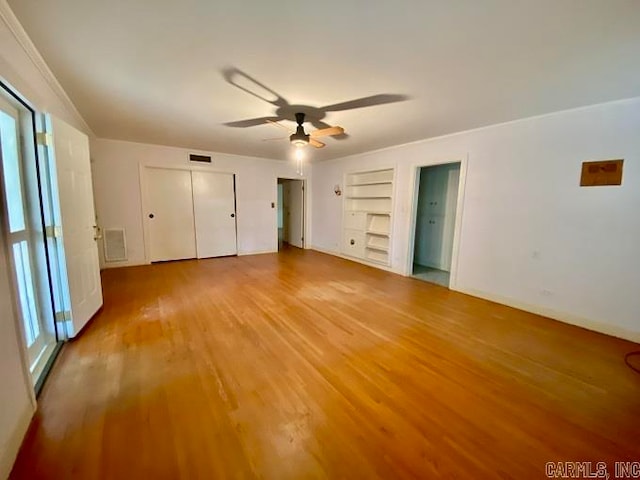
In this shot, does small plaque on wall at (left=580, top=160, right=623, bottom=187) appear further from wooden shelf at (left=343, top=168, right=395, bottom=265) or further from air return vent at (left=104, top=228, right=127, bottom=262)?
air return vent at (left=104, top=228, right=127, bottom=262)

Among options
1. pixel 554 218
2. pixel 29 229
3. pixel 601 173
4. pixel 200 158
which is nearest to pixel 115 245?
pixel 200 158

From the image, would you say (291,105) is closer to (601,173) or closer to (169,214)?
(601,173)

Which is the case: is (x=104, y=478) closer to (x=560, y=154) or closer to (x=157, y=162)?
(x=560, y=154)

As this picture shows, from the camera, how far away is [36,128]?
214cm

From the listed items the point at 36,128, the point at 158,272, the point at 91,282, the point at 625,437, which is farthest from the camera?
the point at 158,272

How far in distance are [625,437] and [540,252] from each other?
2.12 m

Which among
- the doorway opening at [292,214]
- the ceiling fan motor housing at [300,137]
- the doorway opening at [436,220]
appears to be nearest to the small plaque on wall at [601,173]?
the doorway opening at [436,220]

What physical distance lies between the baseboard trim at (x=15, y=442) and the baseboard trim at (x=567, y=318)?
4.55 meters

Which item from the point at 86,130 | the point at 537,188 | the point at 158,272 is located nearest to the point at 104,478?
the point at 158,272

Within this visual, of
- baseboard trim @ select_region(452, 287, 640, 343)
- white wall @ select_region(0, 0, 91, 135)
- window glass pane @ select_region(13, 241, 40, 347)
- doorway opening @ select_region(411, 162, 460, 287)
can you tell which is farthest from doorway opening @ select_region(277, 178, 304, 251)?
window glass pane @ select_region(13, 241, 40, 347)

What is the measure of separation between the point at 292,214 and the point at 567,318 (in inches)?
247

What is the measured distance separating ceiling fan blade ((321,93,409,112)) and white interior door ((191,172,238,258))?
12.2 ft

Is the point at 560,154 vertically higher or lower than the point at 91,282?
higher

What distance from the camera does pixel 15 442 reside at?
1331 mm
